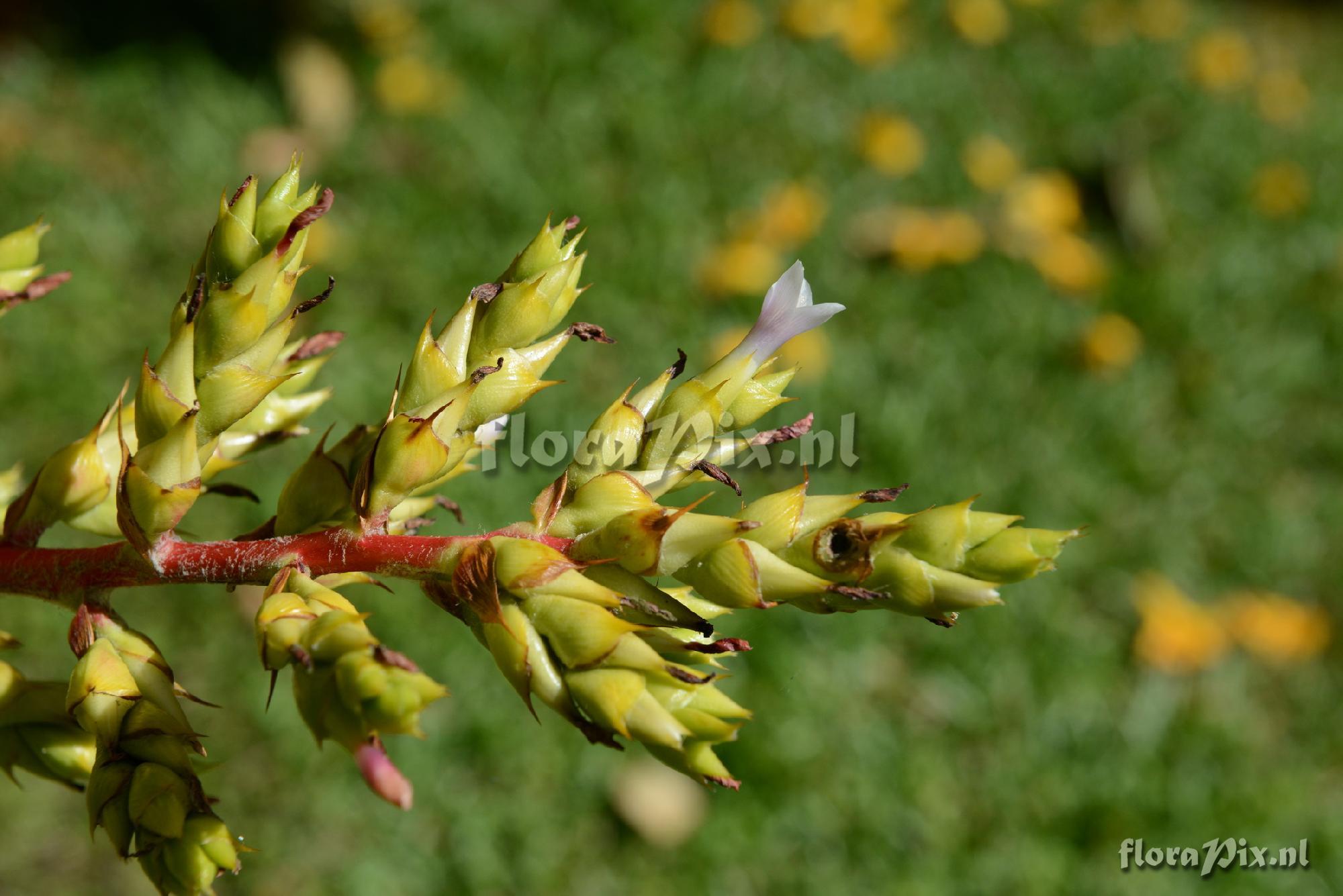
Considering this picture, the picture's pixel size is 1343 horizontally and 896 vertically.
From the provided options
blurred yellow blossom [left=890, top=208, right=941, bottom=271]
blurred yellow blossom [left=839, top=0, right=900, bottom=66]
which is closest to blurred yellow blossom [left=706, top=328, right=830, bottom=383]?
blurred yellow blossom [left=890, top=208, right=941, bottom=271]

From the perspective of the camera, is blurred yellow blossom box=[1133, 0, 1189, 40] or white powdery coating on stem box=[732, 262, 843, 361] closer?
white powdery coating on stem box=[732, 262, 843, 361]

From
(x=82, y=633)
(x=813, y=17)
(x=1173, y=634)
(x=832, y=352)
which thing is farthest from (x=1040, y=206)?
(x=82, y=633)

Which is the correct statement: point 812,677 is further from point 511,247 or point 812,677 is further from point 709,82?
point 709,82

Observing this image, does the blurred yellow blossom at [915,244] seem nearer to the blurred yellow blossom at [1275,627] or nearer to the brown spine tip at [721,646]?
the blurred yellow blossom at [1275,627]

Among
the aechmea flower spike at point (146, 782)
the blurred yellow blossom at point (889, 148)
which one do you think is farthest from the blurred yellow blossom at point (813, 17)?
the aechmea flower spike at point (146, 782)

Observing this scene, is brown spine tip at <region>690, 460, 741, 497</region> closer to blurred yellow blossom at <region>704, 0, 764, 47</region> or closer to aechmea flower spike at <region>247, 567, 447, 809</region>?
aechmea flower spike at <region>247, 567, 447, 809</region>

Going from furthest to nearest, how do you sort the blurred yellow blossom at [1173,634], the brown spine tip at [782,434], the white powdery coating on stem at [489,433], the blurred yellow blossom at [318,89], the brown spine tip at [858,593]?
the blurred yellow blossom at [318,89], the blurred yellow blossom at [1173,634], the white powdery coating on stem at [489,433], the brown spine tip at [782,434], the brown spine tip at [858,593]

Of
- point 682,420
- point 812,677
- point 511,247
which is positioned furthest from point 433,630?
point 682,420
